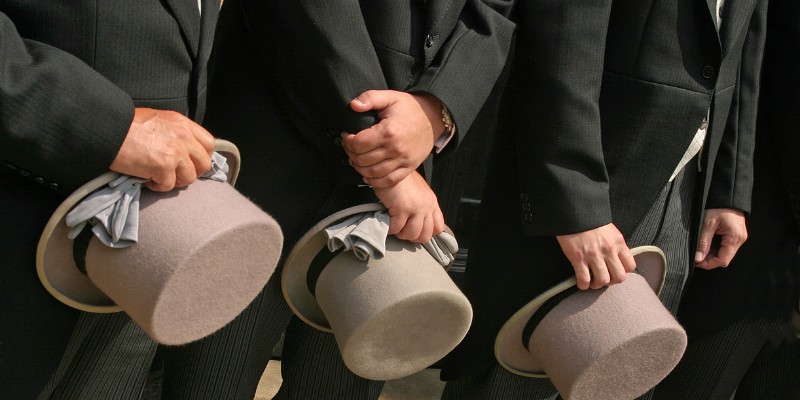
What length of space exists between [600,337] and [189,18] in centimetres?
105

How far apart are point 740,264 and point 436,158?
99 centimetres

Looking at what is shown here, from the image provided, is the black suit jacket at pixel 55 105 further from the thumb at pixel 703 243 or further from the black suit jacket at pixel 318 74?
the thumb at pixel 703 243

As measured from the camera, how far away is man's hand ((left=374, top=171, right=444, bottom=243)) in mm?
1820

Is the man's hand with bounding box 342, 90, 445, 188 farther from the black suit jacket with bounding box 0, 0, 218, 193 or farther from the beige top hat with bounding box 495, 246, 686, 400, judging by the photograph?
the beige top hat with bounding box 495, 246, 686, 400

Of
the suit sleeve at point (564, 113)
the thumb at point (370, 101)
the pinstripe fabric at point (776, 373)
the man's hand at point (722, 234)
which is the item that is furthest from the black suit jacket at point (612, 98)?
the pinstripe fabric at point (776, 373)

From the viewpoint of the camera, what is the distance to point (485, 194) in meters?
2.33

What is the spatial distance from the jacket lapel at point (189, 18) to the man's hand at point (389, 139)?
301 millimetres

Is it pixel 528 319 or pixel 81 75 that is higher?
pixel 81 75

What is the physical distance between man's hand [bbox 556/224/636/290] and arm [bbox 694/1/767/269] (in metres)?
0.39

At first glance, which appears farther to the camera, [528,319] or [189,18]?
[528,319]

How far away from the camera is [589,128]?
206 centimetres

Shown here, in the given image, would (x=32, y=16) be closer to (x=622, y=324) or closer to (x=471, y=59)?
(x=471, y=59)

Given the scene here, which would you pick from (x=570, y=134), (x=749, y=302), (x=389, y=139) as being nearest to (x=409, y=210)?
(x=389, y=139)

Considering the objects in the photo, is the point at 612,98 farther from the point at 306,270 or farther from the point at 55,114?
the point at 55,114
